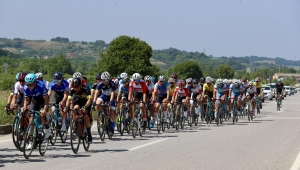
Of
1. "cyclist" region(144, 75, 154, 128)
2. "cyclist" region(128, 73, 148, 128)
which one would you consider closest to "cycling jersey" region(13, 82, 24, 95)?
"cyclist" region(128, 73, 148, 128)

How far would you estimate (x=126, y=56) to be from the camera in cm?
9419

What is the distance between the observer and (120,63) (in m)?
94.2

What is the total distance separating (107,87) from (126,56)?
78.2m

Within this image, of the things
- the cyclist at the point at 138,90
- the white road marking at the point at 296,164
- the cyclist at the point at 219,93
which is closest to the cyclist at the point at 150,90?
the cyclist at the point at 138,90

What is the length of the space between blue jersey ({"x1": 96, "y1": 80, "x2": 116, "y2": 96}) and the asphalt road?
136 centimetres

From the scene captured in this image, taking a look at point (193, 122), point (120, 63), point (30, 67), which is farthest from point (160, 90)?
point (30, 67)

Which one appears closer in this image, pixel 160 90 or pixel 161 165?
pixel 161 165

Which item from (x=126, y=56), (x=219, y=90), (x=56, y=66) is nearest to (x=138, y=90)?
(x=219, y=90)

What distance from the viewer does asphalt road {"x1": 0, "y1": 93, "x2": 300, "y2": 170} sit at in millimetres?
11227

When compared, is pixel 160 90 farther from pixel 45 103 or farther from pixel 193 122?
pixel 45 103

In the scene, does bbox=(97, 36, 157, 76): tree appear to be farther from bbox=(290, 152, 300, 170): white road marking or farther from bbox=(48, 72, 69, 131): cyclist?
bbox=(290, 152, 300, 170): white road marking

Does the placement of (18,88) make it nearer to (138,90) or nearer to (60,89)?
(60,89)

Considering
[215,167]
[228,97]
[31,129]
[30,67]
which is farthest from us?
[30,67]

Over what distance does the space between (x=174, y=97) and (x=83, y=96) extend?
7583 mm
